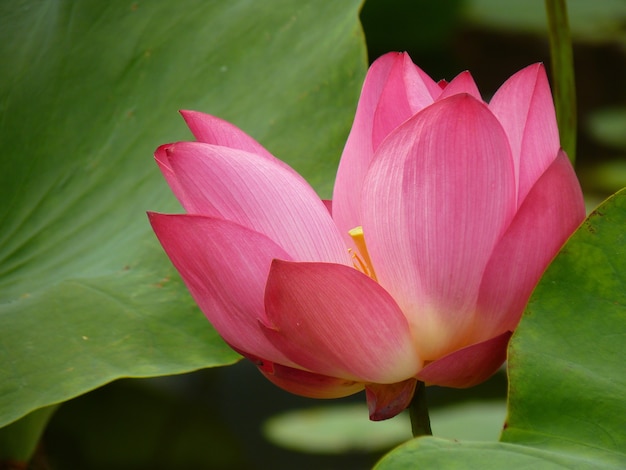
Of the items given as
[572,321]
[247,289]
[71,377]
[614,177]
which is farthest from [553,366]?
[614,177]

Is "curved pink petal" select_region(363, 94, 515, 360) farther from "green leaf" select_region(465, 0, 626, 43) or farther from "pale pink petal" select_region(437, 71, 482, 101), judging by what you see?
"green leaf" select_region(465, 0, 626, 43)

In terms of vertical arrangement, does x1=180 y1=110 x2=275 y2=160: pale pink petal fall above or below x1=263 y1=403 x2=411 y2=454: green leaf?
above

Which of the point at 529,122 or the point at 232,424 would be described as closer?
the point at 529,122

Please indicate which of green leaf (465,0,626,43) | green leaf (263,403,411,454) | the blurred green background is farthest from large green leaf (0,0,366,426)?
green leaf (465,0,626,43)

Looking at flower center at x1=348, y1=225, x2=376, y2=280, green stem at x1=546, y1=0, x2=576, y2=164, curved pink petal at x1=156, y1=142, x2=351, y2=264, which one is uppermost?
green stem at x1=546, y1=0, x2=576, y2=164

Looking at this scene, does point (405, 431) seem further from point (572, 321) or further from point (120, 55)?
point (572, 321)

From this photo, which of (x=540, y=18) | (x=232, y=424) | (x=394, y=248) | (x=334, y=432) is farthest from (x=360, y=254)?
(x=540, y=18)

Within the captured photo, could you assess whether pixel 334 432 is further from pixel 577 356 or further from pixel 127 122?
pixel 577 356
